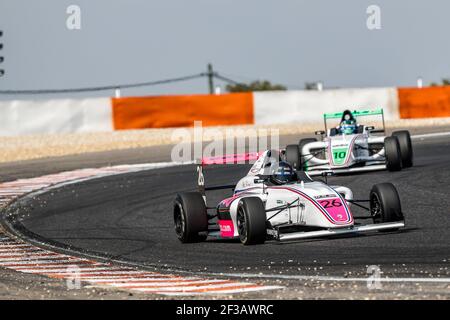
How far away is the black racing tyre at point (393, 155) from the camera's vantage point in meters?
21.4

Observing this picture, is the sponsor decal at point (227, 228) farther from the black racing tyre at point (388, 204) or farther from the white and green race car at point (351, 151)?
the white and green race car at point (351, 151)

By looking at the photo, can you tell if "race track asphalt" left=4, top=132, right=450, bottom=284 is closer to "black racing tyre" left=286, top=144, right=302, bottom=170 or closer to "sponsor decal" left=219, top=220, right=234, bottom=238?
"sponsor decal" left=219, top=220, right=234, bottom=238

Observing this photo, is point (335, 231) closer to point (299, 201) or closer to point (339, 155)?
point (299, 201)

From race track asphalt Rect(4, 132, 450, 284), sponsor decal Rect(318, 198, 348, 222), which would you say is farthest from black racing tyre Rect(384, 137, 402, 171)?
sponsor decal Rect(318, 198, 348, 222)

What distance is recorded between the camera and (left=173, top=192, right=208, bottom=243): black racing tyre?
48.3 feet

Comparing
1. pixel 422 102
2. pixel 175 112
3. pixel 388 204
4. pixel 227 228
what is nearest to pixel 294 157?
pixel 227 228

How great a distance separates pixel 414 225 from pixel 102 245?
4.00m

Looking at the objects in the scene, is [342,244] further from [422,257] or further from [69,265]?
[69,265]

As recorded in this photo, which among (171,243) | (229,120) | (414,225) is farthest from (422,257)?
(229,120)

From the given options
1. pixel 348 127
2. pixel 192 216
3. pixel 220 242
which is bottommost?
pixel 220 242

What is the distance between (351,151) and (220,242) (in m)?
7.36

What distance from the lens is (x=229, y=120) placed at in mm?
34688

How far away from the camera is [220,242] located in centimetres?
1478

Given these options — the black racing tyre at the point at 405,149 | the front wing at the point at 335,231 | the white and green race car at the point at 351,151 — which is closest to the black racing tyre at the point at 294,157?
the white and green race car at the point at 351,151
